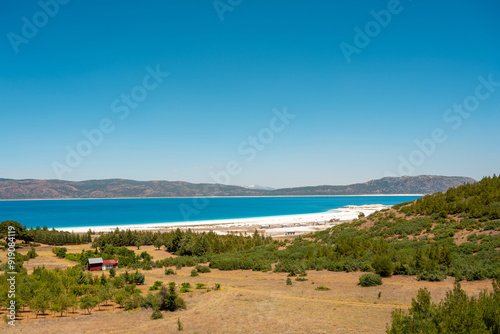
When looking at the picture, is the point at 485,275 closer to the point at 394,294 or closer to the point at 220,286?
the point at 394,294

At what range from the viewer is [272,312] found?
1395cm

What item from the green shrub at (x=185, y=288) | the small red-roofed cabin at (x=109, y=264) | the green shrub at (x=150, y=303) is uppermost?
the green shrub at (x=150, y=303)

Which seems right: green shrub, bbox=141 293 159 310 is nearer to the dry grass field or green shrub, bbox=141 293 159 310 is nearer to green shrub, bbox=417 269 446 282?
the dry grass field

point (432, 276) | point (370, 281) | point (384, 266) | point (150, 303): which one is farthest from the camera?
point (384, 266)

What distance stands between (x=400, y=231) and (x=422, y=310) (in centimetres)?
2509

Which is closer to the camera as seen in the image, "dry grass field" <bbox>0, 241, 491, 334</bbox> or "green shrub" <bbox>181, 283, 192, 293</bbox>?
"dry grass field" <bbox>0, 241, 491, 334</bbox>

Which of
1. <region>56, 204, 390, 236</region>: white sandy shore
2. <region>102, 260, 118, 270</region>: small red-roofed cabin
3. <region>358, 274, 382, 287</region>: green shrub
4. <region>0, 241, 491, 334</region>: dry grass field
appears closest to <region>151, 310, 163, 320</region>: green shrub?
<region>0, 241, 491, 334</region>: dry grass field

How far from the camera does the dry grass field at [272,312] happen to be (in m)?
12.1

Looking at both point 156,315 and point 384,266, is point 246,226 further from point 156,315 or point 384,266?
point 156,315

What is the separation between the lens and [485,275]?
16.5 metres

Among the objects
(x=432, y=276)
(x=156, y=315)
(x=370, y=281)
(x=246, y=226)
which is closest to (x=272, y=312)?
(x=156, y=315)

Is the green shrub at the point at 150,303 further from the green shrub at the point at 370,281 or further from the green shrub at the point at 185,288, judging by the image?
the green shrub at the point at 370,281

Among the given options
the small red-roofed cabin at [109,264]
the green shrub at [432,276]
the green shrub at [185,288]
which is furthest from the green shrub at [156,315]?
the small red-roofed cabin at [109,264]

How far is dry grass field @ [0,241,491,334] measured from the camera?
12.1 metres
